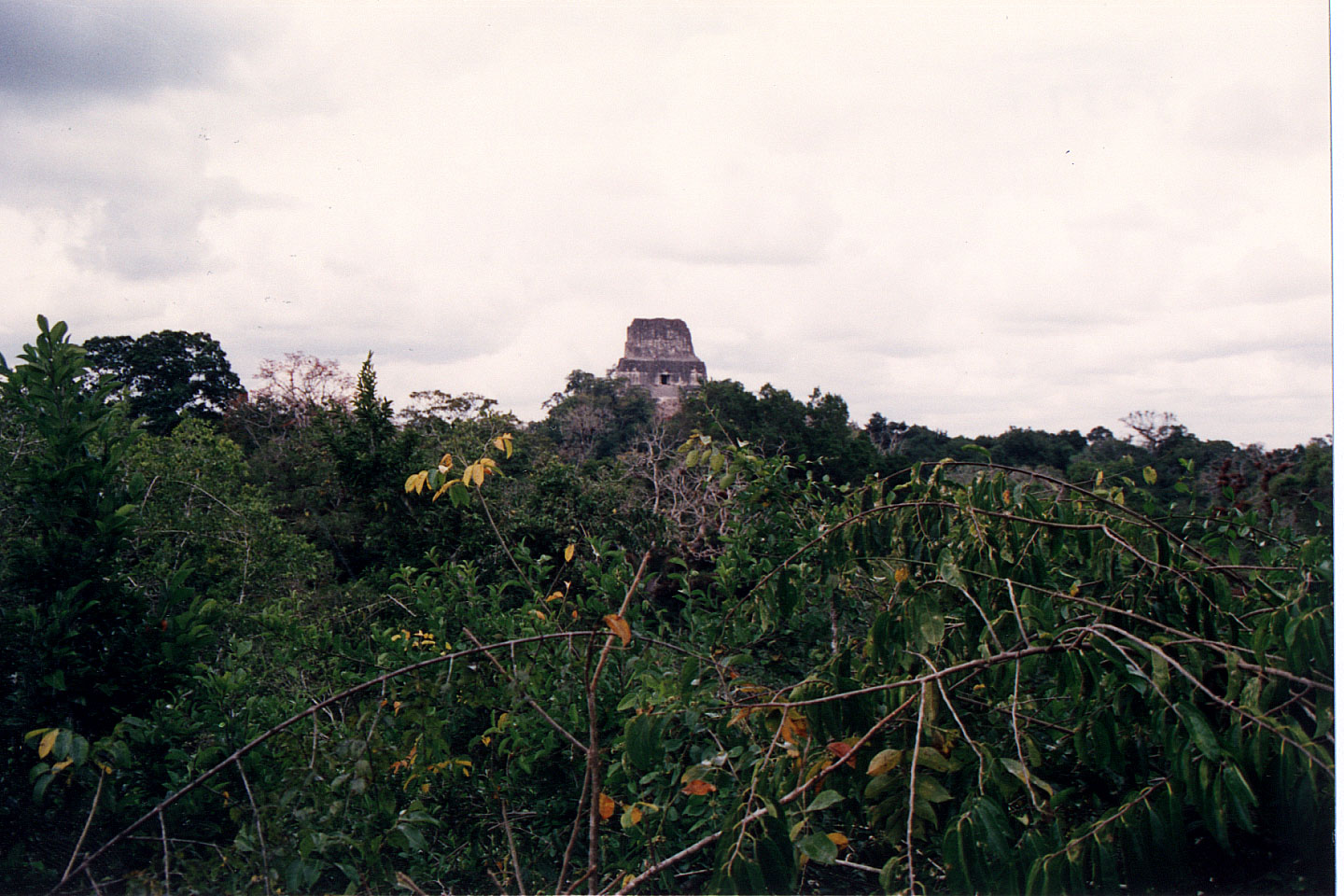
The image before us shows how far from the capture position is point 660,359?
4500 mm

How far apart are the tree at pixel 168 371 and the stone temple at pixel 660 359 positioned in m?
2.12

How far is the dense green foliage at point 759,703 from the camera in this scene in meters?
1.01

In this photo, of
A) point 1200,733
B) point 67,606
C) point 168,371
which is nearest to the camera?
point 1200,733

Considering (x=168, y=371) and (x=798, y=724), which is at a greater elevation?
(x=168, y=371)

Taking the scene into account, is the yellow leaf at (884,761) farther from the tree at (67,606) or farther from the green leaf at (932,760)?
the tree at (67,606)

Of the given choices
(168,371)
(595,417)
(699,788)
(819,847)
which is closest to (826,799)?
(819,847)

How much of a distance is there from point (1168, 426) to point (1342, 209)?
113cm

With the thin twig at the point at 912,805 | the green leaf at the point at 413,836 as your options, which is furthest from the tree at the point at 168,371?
the thin twig at the point at 912,805

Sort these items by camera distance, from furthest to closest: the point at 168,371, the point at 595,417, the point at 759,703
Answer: the point at 595,417
the point at 168,371
the point at 759,703

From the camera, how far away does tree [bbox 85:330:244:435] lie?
4652 millimetres

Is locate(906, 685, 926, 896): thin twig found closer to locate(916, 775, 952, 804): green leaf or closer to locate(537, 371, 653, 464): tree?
locate(916, 775, 952, 804): green leaf

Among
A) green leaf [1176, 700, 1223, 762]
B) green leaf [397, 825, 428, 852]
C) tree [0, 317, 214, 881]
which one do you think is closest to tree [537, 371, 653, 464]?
tree [0, 317, 214, 881]

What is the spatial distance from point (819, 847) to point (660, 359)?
3.69 meters

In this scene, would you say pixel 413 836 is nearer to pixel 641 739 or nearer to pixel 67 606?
pixel 641 739
